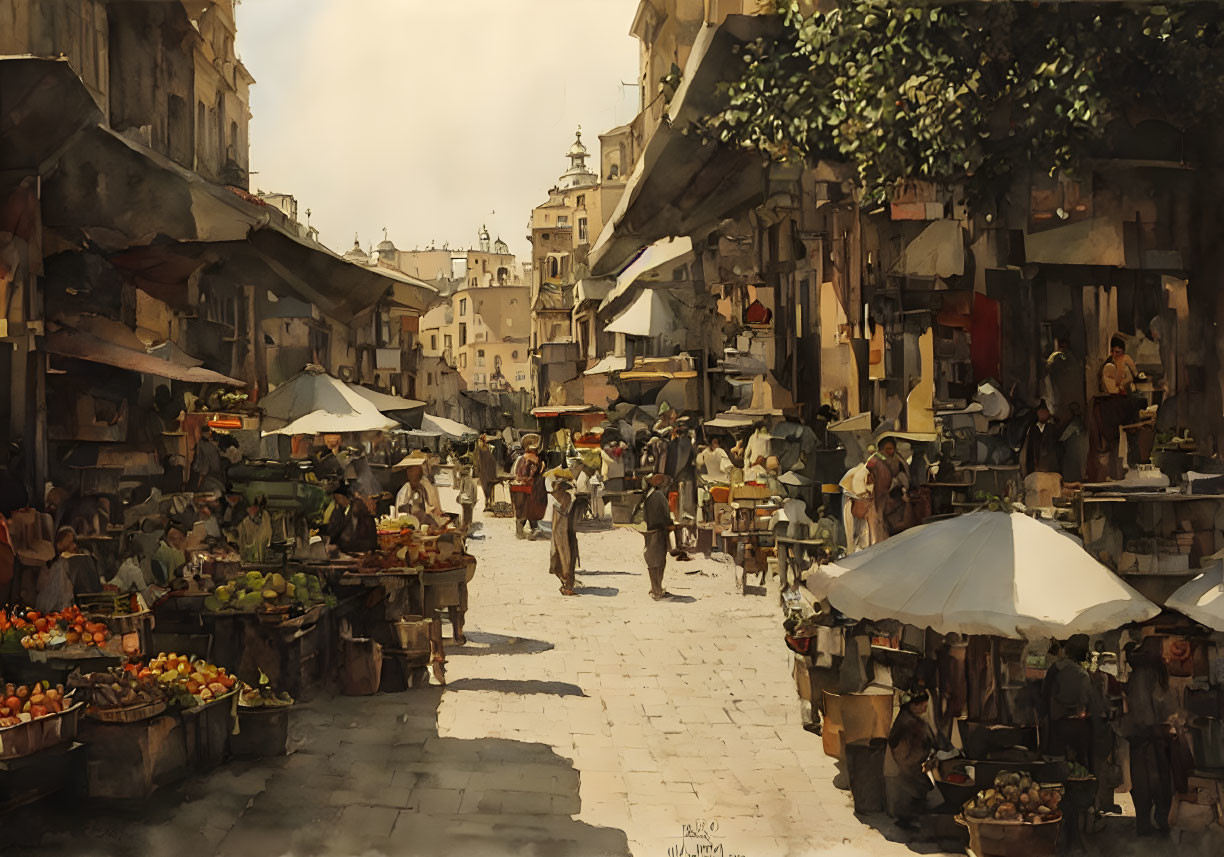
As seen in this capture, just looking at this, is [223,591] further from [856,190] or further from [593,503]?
[593,503]

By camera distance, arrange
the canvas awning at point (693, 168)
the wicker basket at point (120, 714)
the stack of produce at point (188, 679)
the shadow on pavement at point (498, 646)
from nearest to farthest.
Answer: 1. the wicker basket at point (120, 714)
2. the stack of produce at point (188, 679)
3. the canvas awning at point (693, 168)
4. the shadow on pavement at point (498, 646)

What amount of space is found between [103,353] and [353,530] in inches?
133

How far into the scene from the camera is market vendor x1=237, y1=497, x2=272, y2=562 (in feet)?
44.4

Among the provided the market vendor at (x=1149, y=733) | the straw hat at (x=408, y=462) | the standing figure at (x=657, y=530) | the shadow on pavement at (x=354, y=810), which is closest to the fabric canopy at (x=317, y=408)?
the straw hat at (x=408, y=462)

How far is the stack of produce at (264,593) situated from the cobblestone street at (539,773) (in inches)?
37.8

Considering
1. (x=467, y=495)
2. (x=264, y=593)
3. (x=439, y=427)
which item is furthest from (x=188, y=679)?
(x=467, y=495)

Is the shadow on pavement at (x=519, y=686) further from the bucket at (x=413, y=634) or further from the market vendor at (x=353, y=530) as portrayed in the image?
the market vendor at (x=353, y=530)

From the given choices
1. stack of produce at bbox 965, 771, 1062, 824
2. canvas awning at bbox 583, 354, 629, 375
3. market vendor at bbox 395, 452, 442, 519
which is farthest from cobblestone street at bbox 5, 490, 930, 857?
canvas awning at bbox 583, 354, 629, 375

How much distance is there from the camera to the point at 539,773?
9000 millimetres

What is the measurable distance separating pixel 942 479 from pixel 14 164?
8520 millimetres

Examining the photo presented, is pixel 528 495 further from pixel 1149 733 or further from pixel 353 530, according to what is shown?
pixel 1149 733

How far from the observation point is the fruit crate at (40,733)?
705 centimetres

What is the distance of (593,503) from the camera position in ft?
97.4

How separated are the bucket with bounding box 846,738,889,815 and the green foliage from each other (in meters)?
5.52
